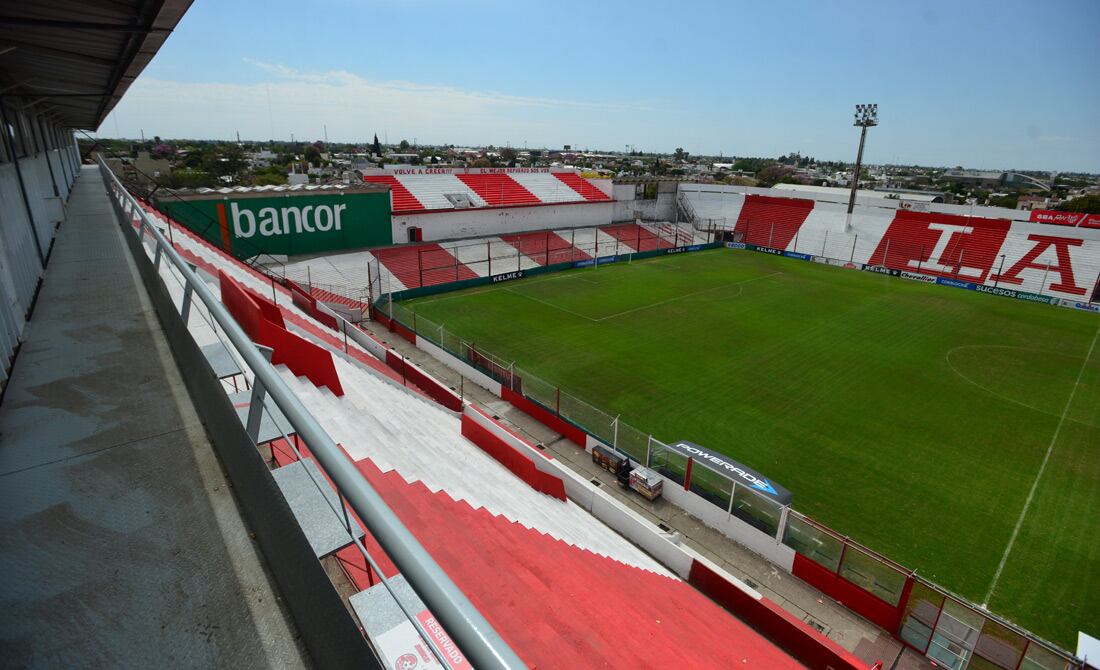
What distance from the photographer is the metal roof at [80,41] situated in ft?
15.8

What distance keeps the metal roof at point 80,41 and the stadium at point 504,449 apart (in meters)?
0.12

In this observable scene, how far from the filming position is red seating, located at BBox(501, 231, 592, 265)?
136ft

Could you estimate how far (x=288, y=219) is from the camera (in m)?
34.0

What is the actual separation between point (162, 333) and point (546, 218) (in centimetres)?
4484

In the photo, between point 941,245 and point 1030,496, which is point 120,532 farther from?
point 941,245

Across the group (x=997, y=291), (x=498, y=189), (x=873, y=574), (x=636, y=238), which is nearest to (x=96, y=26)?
(x=873, y=574)

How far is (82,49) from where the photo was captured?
271 inches

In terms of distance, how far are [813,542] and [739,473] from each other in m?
2.14

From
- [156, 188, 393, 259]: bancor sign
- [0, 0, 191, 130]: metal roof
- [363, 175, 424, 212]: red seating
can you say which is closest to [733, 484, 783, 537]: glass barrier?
[0, 0, 191, 130]: metal roof

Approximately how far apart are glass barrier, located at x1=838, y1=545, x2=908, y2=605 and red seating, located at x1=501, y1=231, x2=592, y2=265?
1250 inches

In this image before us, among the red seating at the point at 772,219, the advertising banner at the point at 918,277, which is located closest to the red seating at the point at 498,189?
the red seating at the point at 772,219

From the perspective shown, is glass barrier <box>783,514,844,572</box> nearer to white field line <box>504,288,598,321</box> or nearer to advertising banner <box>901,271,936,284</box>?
white field line <box>504,288,598,321</box>

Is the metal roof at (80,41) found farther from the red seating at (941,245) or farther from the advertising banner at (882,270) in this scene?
the red seating at (941,245)

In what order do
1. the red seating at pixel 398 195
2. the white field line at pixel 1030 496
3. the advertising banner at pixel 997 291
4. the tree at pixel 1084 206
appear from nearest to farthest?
the white field line at pixel 1030 496
the advertising banner at pixel 997 291
the red seating at pixel 398 195
the tree at pixel 1084 206
